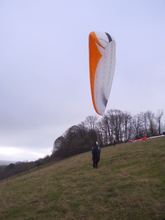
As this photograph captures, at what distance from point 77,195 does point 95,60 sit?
5.75 m

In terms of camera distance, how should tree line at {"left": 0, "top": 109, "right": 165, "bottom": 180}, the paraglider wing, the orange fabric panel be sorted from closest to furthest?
the orange fabric panel, the paraglider wing, tree line at {"left": 0, "top": 109, "right": 165, "bottom": 180}

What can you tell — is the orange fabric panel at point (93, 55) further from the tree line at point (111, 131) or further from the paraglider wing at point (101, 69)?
the tree line at point (111, 131)

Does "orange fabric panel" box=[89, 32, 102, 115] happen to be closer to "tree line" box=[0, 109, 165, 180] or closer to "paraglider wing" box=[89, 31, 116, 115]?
"paraglider wing" box=[89, 31, 116, 115]

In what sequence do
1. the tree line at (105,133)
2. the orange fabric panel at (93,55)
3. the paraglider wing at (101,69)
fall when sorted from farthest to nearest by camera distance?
the tree line at (105,133) → the paraglider wing at (101,69) → the orange fabric panel at (93,55)

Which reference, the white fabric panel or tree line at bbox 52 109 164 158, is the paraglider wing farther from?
tree line at bbox 52 109 164 158

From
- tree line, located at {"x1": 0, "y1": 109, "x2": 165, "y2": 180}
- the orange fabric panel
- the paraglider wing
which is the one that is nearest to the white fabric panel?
the paraglider wing

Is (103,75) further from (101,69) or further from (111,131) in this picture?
(111,131)

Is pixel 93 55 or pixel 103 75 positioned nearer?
pixel 93 55

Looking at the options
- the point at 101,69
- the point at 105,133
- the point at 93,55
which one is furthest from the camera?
the point at 105,133

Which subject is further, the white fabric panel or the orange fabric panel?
the white fabric panel

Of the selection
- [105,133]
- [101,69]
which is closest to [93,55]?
[101,69]

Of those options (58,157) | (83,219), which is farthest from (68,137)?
(83,219)

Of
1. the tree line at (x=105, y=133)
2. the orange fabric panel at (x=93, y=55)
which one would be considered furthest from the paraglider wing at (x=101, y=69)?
the tree line at (x=105, y=133)

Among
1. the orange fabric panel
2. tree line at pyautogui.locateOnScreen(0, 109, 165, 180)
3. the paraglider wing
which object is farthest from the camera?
tree line at pyautogui.locateOnScreen(0, 109, 165, 180)
